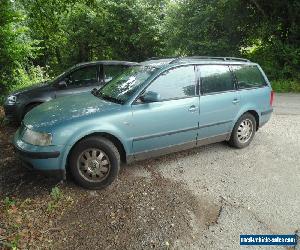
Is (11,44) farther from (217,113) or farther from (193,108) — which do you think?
(217,113)

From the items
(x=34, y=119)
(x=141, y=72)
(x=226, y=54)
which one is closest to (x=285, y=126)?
(x=141, y=72)

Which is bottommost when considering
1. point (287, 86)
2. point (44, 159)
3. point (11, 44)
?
point (287, 86)

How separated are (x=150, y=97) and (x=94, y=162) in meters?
1.25

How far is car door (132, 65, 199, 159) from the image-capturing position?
17.0 ft

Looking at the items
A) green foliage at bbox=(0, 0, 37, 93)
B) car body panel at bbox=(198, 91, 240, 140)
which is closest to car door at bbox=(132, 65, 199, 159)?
car body panel at bbox=(198, 91, 240, 140)

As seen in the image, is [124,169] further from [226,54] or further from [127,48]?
[127,48]

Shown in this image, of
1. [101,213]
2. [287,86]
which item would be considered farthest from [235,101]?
[287,86]

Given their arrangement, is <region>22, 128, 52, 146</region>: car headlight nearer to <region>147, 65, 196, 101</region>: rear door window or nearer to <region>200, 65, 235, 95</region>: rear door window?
<region>147, 65, 196, 101</region>: rear door window

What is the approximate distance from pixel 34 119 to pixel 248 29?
12.8 metres

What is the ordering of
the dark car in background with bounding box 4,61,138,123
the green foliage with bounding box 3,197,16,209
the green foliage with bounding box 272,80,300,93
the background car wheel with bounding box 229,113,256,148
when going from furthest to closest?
the green foliage with bounding box 272,80,300,93
the dark car in background with bounding box 4,61,138,123
the background car wheel with bounding box 229,113,256,148
the green foliage with bounding box 3,197,16,209

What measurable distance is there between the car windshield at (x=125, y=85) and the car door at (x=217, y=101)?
0.98 metres

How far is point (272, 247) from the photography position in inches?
155

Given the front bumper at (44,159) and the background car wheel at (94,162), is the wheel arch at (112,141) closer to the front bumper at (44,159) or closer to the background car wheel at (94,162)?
the background car wheel at (94,162)

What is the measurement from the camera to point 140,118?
5133 millimetres
